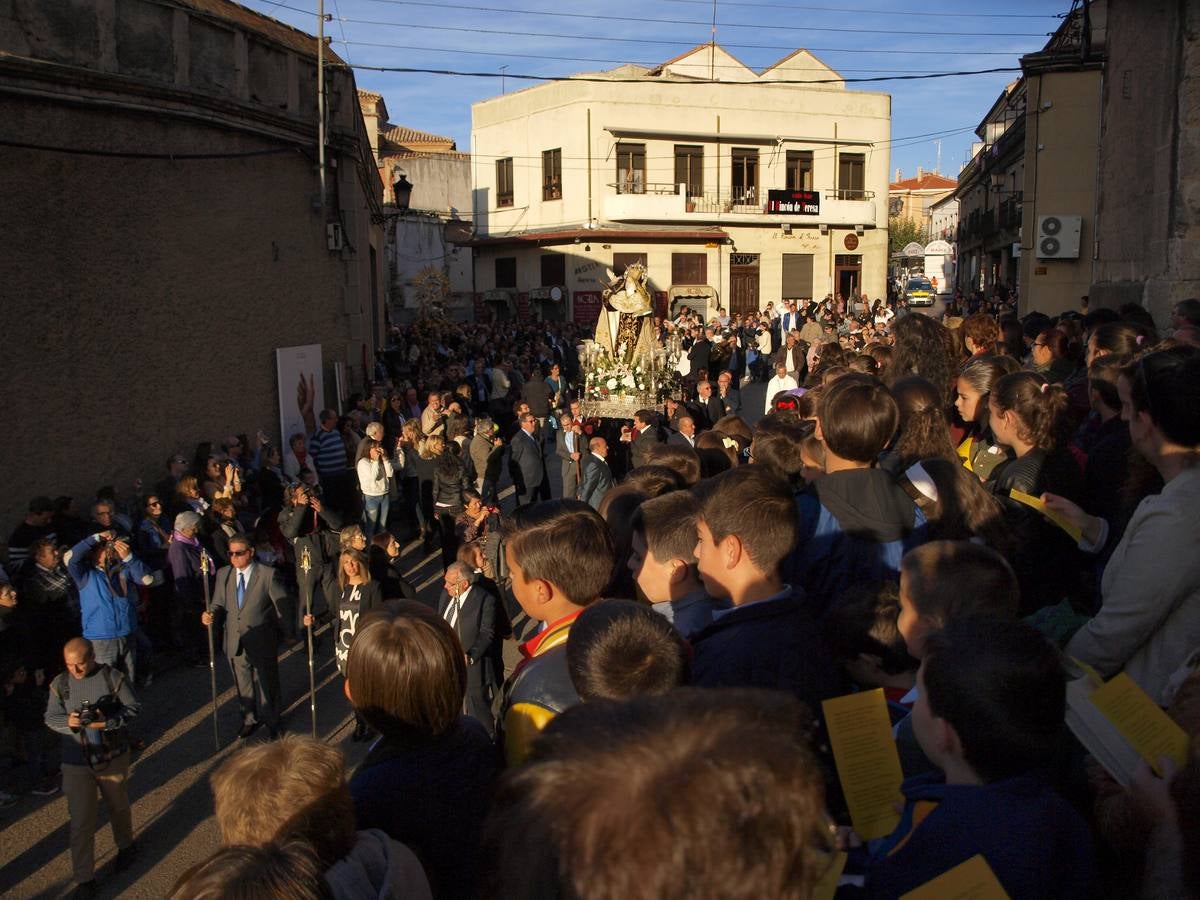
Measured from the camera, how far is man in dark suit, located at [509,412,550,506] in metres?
11.7

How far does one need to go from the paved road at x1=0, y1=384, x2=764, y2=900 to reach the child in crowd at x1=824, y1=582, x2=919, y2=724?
4.01 m

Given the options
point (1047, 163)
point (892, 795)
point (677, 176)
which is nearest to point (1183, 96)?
point (892, 795)

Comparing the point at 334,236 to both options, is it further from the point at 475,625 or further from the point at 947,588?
the point at 947,588

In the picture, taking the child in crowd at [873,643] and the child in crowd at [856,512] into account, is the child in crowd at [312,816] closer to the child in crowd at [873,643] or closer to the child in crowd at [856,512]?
the child in crowd at [873,643]

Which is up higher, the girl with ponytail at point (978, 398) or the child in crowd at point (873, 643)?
the girl with ponytail at point (978, 398)

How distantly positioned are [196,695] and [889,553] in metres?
6.26

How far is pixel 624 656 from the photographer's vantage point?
2.51 meters

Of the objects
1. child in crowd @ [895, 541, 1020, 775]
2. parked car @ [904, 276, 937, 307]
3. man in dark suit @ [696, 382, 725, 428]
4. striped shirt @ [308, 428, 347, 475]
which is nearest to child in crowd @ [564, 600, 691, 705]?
child in crowd @ [895, 541, 1020, 775]

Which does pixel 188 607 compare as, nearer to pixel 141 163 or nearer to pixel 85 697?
pixel 85 697

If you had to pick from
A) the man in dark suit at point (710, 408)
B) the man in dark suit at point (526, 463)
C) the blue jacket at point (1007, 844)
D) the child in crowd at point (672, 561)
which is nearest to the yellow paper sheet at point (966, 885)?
the blue jacket at point (1007, 844)

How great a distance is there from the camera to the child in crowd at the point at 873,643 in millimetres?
3209

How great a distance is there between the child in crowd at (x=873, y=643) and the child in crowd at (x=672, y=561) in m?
0.46

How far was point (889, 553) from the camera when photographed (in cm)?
379

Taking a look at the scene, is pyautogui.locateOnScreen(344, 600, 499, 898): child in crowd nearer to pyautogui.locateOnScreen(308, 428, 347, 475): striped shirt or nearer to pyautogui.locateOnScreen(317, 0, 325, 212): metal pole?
pyautogui.locateOnScreen(308, 428, 347, 475): striped shirt
